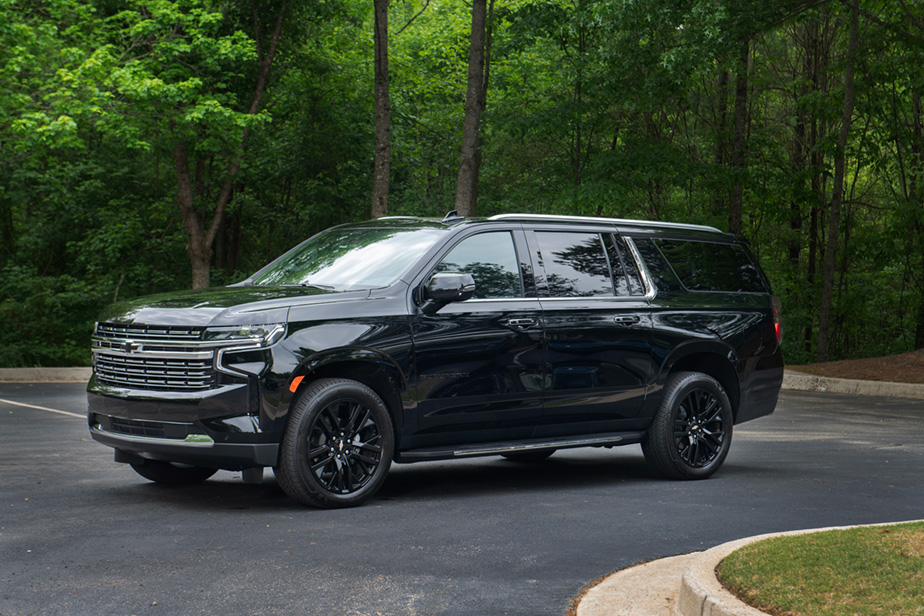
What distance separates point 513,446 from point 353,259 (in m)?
1.94

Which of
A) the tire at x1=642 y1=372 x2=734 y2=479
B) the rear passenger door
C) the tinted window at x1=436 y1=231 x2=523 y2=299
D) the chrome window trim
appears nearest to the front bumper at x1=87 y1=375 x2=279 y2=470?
the tinted window at x1=436 y1=231 x2=523 y2=299

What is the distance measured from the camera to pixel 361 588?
205 inches

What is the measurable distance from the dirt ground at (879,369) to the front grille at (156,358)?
1732cm

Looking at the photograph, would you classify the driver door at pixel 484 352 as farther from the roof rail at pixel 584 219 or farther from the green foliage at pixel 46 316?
the green foliage at pixel 46 316

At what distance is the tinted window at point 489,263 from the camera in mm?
7906

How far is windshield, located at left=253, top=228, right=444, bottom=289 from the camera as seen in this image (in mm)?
7766

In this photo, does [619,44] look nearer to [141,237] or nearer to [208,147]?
[208,147]

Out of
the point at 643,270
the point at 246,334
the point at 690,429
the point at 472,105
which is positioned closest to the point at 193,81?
the point at 472,105

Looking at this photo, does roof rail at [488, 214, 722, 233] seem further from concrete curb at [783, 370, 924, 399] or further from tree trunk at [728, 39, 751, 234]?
Result: tree trunk at [728, 39, 751, 234]

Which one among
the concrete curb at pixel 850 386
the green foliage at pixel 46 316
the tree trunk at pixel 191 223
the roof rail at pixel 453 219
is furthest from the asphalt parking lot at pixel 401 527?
the green foliage at pixel 46 316

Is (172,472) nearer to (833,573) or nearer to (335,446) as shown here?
(335,446)

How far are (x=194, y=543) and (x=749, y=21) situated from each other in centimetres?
1828

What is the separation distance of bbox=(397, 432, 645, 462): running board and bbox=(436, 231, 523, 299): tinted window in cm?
116

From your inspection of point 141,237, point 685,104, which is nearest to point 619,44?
point 685,104
